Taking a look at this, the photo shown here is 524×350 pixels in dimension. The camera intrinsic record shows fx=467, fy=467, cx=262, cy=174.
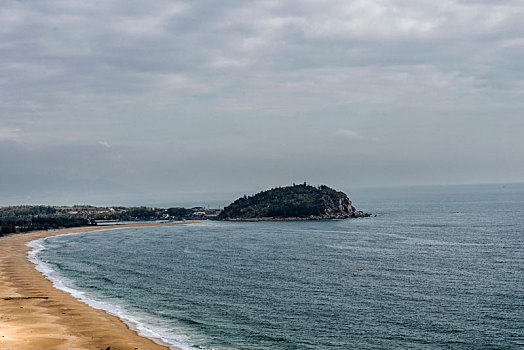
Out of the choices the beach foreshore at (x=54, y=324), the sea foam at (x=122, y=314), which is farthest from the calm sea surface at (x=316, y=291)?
the beach foreshore at (x=54, y=324)

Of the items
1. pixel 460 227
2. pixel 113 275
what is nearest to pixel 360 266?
pixel 113 275

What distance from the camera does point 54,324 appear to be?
173ft

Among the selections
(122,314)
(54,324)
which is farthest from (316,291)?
(54,324)

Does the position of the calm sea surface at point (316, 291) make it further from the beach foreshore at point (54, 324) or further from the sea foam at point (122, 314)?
the beach foreshore at point (54, 324)

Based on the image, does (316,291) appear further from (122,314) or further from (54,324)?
(54,324)

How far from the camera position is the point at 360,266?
289 feet

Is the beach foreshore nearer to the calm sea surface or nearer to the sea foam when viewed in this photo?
the sea foam

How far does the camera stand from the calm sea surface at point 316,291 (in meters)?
47.9

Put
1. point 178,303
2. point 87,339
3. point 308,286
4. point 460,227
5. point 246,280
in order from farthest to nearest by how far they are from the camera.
A: 1. point 460,227
2. point 246,280
3. point 308,286
4. point 178,303
5. point 87,339

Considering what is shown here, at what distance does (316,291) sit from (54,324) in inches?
1370

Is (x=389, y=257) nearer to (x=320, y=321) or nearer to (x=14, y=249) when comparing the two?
(x=320, y=321)

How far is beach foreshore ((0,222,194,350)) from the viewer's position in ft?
148

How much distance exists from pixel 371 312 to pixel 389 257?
45.3 m

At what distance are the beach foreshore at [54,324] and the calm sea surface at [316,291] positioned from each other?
3.11 metres
